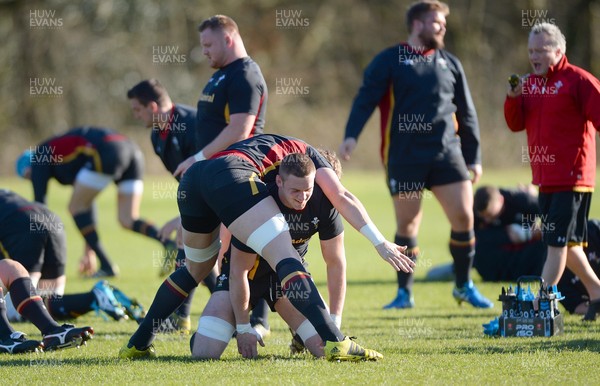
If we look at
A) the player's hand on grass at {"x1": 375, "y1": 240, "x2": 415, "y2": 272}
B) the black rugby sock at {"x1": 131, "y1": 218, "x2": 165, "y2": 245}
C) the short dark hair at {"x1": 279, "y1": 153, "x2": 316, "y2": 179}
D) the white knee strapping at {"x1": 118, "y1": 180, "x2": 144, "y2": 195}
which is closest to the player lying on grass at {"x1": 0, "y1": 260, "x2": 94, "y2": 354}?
the short dark hair at {"x1": 279, "y1": 153, "x2": 316, "y2": 179}

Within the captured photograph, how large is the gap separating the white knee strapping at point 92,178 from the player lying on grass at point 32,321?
482 centimetres

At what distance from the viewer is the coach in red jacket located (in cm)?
678

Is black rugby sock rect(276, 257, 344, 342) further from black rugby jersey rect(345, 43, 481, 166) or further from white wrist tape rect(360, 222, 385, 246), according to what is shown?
black rugby jersey rect(345, 43, 481, 166)

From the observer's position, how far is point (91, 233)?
11.3m

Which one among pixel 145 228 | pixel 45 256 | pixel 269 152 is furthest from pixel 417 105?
pixel 145 228

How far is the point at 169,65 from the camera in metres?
32.8

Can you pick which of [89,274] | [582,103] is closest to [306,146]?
[582,103]

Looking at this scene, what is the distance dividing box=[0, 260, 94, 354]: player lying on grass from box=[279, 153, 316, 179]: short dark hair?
5.86ft

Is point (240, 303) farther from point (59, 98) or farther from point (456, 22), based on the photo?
point (456, 22)

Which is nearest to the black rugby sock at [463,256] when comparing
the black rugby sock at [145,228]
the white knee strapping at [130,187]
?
the black rugby sock at [145,228]

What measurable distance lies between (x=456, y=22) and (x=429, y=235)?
65.7 feet

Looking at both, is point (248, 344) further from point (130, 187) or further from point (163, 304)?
point (130, 187)

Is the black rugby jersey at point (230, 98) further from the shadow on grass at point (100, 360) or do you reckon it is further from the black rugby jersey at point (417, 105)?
the shadow on grass at point (100, 360)

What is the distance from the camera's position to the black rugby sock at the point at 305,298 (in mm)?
5211
